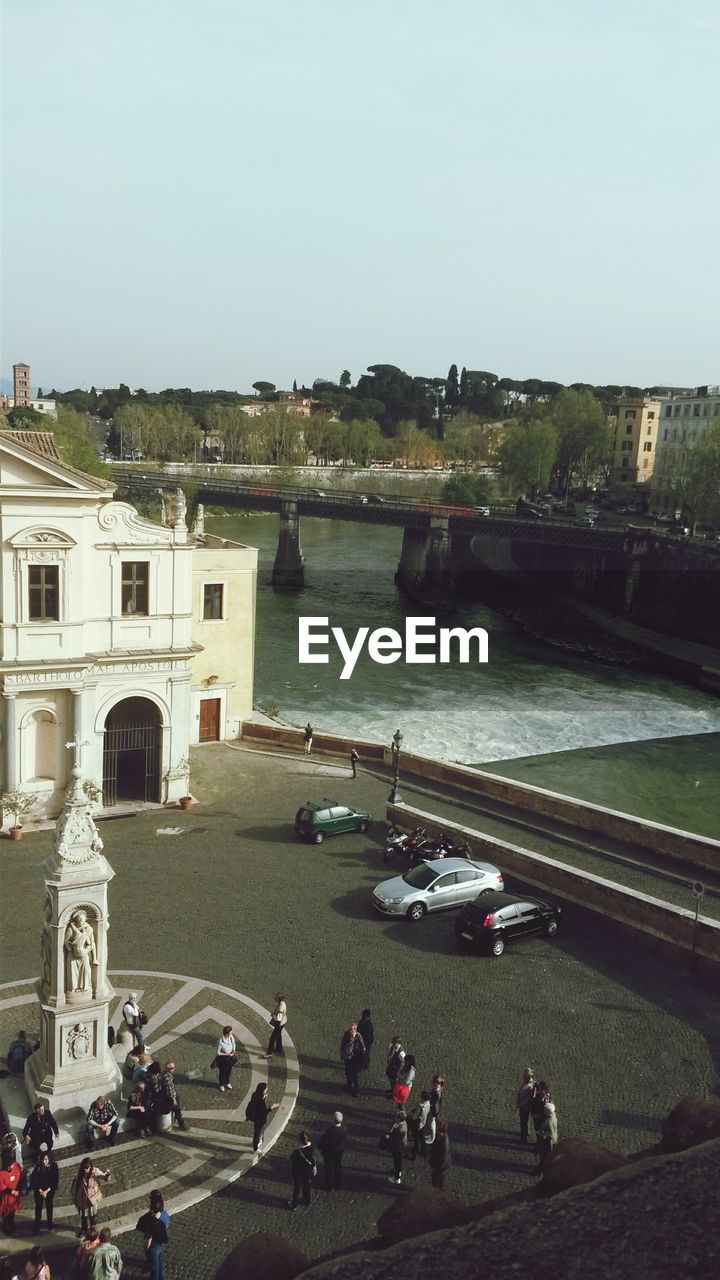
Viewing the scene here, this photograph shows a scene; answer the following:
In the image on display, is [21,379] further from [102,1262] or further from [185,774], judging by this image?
[102,1262]

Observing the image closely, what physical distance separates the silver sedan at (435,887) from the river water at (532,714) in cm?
1373

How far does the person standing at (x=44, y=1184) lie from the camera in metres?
11.9

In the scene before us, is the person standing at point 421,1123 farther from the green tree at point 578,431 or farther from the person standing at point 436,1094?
the green tree at point 578,431

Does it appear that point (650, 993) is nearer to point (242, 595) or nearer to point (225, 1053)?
point (225, 1053)

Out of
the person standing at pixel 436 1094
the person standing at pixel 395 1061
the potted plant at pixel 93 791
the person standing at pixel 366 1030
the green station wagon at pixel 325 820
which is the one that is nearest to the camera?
the person standing at pixel 436 1094

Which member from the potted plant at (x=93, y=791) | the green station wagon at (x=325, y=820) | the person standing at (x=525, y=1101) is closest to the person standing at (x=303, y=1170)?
the person standing at (x=525, y=1101)

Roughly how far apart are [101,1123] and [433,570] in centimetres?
7293

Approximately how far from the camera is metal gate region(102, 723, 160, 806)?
89.6 ft

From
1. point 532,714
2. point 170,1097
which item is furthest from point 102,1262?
point 532,714

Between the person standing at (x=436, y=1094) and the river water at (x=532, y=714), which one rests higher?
the person standing at (x=436, y=1094)

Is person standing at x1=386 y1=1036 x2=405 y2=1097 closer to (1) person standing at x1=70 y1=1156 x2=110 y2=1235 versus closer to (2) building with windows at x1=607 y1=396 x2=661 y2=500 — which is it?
(1) person standing at x1=70 y1=1156 x2=110 y2=1235

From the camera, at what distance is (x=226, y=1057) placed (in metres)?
14.7

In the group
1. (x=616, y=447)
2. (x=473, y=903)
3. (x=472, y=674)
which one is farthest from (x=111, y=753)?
(x=616, y=447)

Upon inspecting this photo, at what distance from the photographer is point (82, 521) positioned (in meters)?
25.3
